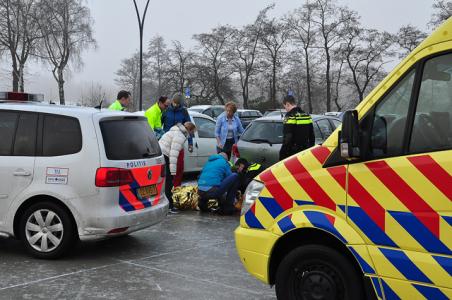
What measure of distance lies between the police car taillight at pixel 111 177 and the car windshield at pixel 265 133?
16.1 feet

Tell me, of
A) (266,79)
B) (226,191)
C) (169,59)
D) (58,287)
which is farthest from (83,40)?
(58,287)

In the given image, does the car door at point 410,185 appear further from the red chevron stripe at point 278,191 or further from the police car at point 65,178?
the police car at point 65,178

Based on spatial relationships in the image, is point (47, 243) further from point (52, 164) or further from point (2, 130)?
point (2, 130)

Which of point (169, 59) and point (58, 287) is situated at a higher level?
point (169, 59)

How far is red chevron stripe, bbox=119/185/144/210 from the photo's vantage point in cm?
569

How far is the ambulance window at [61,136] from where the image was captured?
18.5ft

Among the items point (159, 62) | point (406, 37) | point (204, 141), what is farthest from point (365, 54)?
point (204, 141)

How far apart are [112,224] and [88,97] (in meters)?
62.9

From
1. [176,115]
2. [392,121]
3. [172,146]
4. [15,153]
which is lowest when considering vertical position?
[15,153]

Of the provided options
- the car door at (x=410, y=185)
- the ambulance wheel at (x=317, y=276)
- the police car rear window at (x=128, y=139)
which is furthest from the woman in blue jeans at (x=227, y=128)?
the car door at (x=410, y=185)

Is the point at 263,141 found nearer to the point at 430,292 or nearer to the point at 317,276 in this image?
the point at 317,276

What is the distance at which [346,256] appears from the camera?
140 inches

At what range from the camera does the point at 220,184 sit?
8.30 metres

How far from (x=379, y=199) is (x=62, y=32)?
4873cm
